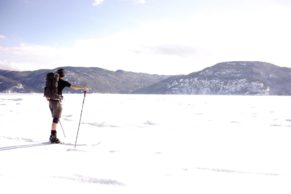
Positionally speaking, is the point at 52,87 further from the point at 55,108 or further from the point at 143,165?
the point at 143,165

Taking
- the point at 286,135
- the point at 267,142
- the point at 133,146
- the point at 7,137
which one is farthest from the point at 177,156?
the point at 286,135

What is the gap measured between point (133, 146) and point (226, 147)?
2.69 metres

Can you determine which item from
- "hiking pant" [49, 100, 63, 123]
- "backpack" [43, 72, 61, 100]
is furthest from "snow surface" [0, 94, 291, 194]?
"backpack" [43, 72, 61, 100]

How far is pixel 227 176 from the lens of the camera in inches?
235

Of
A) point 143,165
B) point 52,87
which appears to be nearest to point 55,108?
point 52,87

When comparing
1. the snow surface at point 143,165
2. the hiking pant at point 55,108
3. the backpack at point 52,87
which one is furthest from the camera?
the hiking pant at point 55,108

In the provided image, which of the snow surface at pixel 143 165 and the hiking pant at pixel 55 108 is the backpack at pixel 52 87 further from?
the snow surface at pixel 143 165

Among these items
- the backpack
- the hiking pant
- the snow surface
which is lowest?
the snow surface

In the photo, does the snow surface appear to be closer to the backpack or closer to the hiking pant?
the hiking pant

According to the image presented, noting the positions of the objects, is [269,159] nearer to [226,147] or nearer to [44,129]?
[226,147]

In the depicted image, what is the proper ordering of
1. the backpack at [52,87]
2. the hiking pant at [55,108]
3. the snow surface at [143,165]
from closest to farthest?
the snow surface at [143,165] → the backpack at [52,87] → the hiking pant at [55,108]

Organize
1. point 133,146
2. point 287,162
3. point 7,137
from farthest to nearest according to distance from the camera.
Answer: point 7,137 → point 133,146 → point 287,162

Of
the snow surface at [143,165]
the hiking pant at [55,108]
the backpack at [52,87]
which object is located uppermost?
the backpack at [52,87]

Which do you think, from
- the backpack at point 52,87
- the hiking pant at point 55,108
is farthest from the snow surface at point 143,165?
the backpack at point 52,87
